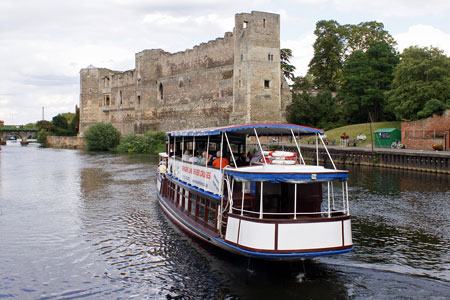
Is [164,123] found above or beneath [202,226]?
above

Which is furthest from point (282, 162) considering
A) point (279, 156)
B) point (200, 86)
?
point (200, 86)

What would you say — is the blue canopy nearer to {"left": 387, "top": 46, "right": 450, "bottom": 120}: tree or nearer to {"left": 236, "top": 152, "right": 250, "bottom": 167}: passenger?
{"left": 236, "top": 152, "right": 250, "bottom": 167}: passenger

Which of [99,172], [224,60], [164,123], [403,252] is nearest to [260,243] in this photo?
[403,252]

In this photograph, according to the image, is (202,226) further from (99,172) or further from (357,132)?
(357,132)

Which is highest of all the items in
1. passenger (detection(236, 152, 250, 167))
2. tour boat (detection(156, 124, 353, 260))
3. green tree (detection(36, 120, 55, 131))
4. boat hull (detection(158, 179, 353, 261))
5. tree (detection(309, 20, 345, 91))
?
tree (detection(309, 20, 345, 91))

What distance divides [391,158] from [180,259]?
77.0 feet

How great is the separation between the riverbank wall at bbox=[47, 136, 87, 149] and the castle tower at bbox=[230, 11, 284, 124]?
32874 mm

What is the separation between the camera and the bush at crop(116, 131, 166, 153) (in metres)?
51.9

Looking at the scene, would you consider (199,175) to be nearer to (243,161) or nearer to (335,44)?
(243,161)

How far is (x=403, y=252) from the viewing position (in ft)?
39.0

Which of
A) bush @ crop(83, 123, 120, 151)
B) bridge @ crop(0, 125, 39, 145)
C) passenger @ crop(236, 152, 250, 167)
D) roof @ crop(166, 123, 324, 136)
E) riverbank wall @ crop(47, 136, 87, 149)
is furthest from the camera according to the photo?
bridge @ crop(0, 125, 39, 145)

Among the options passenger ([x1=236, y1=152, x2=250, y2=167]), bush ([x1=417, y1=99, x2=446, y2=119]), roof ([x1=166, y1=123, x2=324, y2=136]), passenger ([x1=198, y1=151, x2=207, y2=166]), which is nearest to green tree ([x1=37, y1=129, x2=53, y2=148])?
bush ([x1=417, y1=99, x2=446, y2=119])

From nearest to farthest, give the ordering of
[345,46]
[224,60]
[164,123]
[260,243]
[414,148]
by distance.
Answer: [260,243]
[414,148]
[224,60]
[345,46]
[164,123]

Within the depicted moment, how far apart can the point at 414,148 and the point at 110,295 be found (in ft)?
98.4
